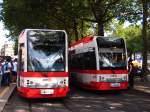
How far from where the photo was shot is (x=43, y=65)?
785 inches

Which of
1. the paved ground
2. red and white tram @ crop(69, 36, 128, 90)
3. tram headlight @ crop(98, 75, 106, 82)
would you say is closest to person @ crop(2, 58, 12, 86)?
the paved ground

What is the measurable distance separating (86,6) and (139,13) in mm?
4106

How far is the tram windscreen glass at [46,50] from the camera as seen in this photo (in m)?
19.9

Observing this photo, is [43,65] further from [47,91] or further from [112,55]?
[112,55]

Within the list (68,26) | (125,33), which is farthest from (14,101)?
(125,33)

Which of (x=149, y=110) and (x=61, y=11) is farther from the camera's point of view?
(x=61, y=11)

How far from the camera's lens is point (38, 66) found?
1989 cm

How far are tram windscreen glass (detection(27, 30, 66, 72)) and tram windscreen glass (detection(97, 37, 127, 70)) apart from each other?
3417 mm

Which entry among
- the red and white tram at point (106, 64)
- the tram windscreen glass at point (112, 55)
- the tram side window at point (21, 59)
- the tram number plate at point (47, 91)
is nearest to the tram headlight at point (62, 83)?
the tram number plate at point (47, 91)

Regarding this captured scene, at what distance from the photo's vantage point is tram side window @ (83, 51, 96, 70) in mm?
23781

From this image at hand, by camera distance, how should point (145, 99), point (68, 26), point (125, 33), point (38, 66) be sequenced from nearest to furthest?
point (38, 66) → point (145, 99) → point (68, 26) → point (125, 33)

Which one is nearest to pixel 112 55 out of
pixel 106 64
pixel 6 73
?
pixel 106 64

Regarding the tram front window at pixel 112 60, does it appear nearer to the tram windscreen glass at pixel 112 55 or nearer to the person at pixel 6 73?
the tram windscreen glass at pixel 112 55

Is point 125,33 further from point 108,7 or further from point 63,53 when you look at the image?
point 63,53
